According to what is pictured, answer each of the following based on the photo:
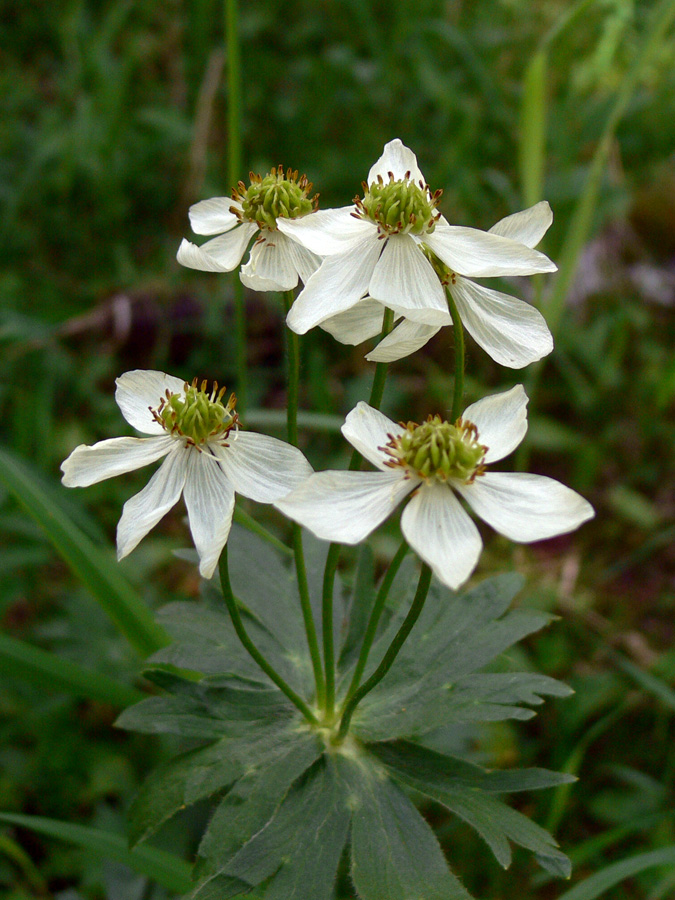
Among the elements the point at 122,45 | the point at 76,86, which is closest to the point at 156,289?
the point at 76,86

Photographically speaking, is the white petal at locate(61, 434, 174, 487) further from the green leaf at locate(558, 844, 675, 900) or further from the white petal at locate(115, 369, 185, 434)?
the green leaf at locate(558, 844, 675, 900)

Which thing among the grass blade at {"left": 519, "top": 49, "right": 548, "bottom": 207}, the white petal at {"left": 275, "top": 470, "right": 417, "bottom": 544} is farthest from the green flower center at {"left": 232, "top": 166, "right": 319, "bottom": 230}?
the grass blade at {"left": 519, "top": 49, "right": 548, "bottom": 207}

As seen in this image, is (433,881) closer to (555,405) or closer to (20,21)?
(555,405)

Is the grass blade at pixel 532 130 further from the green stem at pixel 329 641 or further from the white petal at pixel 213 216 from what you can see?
the green stem at pixel 329 641

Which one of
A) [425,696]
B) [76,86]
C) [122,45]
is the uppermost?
[122,45]

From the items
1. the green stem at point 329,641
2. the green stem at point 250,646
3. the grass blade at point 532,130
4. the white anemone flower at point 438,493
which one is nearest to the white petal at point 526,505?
the white anemone flower at point 438,493
